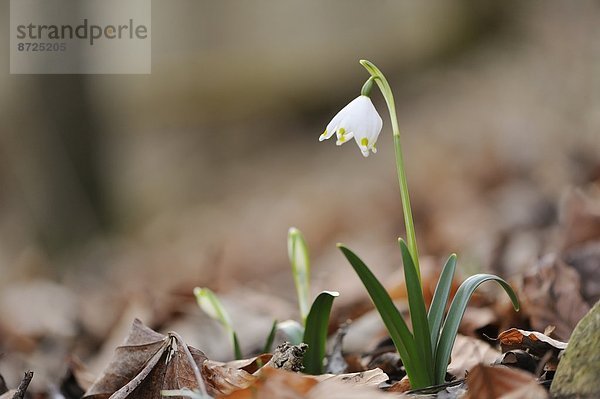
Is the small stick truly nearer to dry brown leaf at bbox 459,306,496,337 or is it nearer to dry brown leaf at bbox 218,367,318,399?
dry brown leaf at bbox 218,367,318,399

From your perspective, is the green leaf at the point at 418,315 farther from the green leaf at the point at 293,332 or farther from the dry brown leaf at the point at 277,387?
the green leaf at the point at 293,332

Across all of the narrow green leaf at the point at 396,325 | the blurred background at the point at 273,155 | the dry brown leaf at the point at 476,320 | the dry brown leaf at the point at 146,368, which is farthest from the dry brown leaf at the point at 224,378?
the blurred background at the point at 273,155

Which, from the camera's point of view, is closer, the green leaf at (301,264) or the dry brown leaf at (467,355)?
the dry brown leaf at (467,355)


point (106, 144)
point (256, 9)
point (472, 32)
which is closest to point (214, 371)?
point (106, 144)

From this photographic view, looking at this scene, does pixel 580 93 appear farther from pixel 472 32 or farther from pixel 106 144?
pixel 106 144

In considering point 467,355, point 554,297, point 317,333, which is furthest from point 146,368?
point 554,297

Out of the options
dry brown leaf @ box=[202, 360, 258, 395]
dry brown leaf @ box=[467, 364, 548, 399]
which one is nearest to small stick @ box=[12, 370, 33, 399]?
dry brown leaf @ box=[202, 360, 258, 395]

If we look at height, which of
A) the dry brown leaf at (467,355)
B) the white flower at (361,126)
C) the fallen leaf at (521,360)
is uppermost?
the white flower at (361,126)
